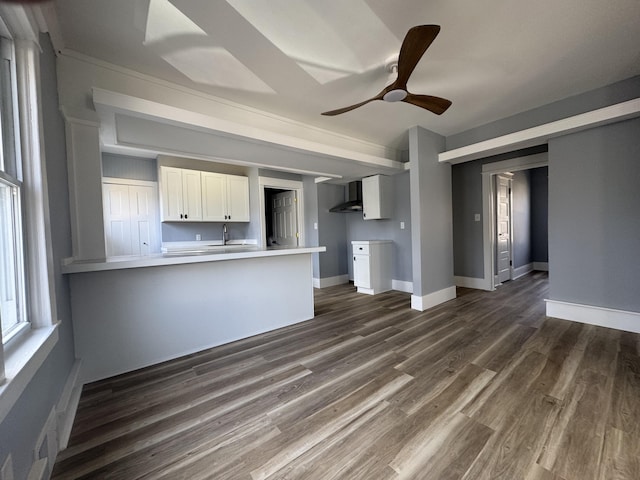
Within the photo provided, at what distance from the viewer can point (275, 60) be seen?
7.06 feet

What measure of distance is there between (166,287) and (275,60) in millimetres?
2145

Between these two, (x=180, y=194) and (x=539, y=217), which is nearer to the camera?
(x=180, y=194)

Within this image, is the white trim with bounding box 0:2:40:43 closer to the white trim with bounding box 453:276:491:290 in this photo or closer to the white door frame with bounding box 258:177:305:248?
the white door frame with bounding box 258:177:305:248

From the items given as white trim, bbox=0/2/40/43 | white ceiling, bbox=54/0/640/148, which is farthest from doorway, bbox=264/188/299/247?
Answer: white trim, bbox=0/2/40/43

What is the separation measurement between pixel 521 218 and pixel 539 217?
746 millimetres

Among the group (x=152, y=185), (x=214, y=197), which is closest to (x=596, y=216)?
(x=214, y=197)

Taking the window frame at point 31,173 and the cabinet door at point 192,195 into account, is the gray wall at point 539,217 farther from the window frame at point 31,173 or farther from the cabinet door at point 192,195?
the window frame at point 31,173

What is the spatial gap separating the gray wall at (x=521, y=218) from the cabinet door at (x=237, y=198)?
5342 millimetres

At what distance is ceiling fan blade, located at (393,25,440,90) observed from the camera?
1.49 m

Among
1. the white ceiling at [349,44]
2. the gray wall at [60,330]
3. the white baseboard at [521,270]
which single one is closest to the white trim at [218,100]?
the white ceiling at [349,44]

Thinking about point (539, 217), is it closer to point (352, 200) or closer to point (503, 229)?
point (503, 229)

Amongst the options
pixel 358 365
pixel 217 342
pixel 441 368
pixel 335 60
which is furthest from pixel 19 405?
pixel 335 60

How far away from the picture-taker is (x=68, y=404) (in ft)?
5.17

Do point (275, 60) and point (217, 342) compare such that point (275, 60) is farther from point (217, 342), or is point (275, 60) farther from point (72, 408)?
point (72, 408)
